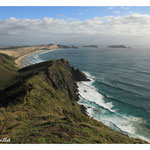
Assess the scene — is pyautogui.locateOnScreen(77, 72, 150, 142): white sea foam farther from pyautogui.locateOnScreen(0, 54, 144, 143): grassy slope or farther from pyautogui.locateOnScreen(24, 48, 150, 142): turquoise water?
pyautogui.locateOnScreen(0, 54, 144, 143): grassy slope

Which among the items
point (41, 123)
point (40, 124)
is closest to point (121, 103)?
point (41, 123)

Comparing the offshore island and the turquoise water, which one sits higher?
the offshore island

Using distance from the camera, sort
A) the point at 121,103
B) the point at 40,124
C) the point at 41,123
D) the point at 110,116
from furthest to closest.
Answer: the point at 121,103, the point at 110,116, the point at 41,123, the point at 40,124

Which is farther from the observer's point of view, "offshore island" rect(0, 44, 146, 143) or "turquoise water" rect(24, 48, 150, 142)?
"turquoise water" rect(24, 48, 150, 142)

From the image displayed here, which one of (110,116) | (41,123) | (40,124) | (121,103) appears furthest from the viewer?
(121,103)

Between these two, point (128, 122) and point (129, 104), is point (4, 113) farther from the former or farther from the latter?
point (129, 104)

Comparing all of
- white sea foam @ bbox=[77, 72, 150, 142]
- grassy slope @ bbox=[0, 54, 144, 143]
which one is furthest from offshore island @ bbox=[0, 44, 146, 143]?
white sea foam @ bbox=[77, 72, 150, 142]

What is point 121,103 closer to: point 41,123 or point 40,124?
point 41,123

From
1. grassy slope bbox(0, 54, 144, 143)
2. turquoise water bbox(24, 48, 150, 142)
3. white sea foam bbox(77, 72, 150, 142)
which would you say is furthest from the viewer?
turquoise water bbox(24, 48, 150, 142)

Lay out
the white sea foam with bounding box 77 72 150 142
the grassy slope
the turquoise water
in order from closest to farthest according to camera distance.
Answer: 1. the grassy slope
2. the white sea foam with bounding box 77 72 150 142
3. the turquoise water
